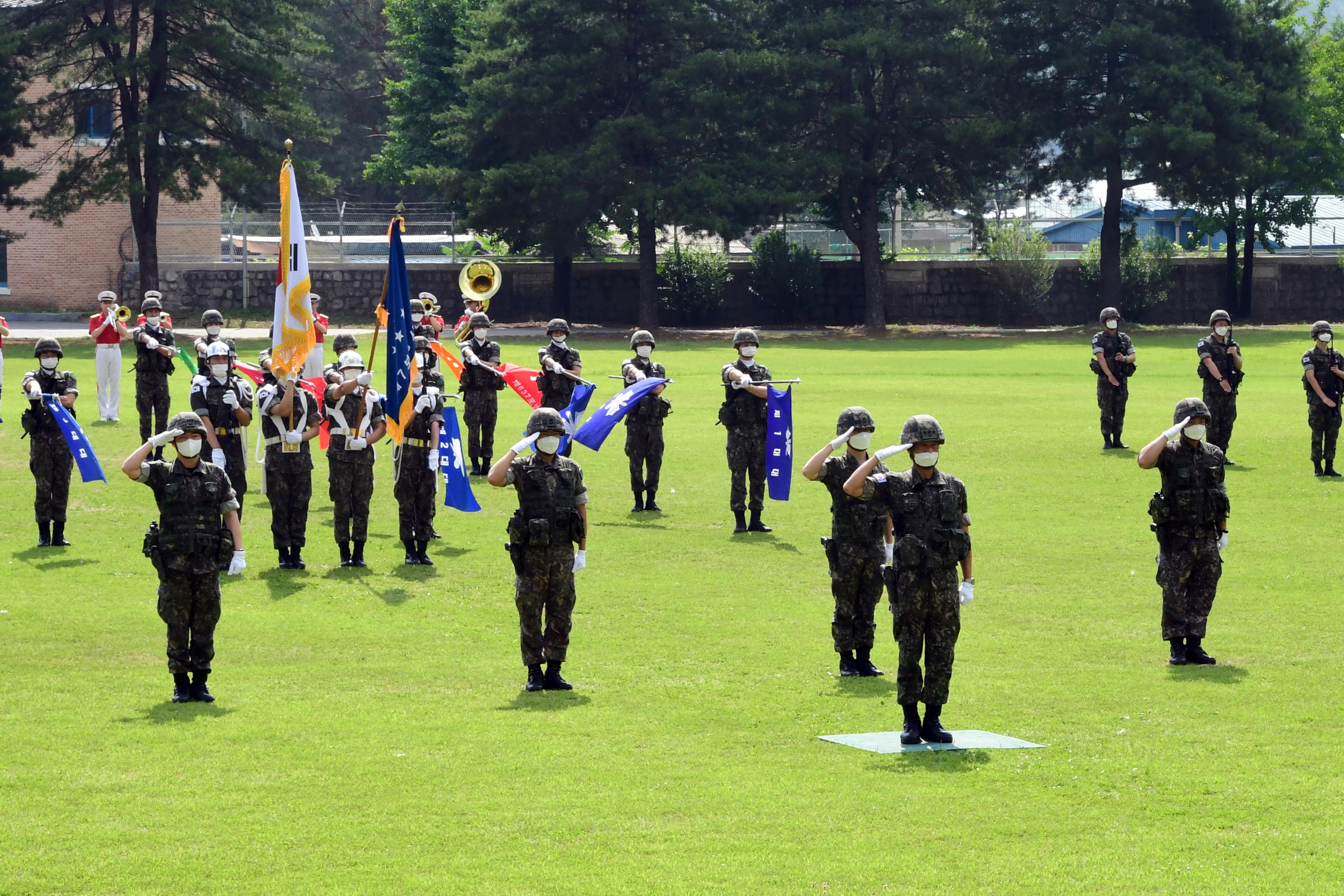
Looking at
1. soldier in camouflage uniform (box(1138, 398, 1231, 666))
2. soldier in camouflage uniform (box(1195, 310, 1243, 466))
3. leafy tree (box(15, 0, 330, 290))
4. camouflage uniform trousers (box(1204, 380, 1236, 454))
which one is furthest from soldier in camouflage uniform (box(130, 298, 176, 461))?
leafy tree (box(15, 0, 330, 290))

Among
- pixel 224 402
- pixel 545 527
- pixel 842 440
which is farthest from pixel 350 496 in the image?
pixel 842 440

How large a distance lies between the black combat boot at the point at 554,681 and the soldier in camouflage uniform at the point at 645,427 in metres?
7.75

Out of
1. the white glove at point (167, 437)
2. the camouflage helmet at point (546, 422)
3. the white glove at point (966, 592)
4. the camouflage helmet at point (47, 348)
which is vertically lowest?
the white glove at point (966, 592)

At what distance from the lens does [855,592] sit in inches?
503

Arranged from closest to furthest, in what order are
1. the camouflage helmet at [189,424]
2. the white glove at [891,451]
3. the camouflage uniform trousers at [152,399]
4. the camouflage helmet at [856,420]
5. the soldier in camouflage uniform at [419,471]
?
the white glove at [891,451] < the camouflage helmet at [189,424] < the camouflage helmet at [856,420] < the soldier in camouflage uniform at [419,471] < the camouflage uniform trousers at [152,399]

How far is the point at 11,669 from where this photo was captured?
1300 centimetres

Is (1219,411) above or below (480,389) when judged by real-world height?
below

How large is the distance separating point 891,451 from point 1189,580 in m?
4.19

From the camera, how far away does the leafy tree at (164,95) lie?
149 ft

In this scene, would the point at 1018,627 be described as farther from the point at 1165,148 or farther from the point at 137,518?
the point at 1165,148

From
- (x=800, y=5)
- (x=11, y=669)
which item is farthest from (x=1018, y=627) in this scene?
(x=800, y=5)

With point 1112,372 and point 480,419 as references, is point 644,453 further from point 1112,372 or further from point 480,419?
point 1112,372

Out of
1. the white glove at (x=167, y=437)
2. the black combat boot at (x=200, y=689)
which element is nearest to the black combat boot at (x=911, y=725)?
the black combat boot at (x=200, y=689)

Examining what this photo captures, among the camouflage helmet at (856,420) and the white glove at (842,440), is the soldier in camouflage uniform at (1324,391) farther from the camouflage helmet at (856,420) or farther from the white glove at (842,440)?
the white glove at (842,440)
